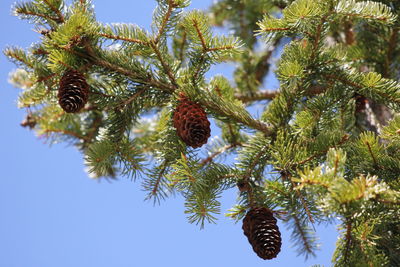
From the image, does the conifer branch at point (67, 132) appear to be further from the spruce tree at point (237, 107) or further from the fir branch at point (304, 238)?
the fir branch at point (304, 238)

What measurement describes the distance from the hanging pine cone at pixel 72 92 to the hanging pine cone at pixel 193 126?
0.38 meters

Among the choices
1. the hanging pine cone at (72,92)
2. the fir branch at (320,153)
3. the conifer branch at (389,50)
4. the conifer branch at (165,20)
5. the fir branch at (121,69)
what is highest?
the conifer branch at (389,50)

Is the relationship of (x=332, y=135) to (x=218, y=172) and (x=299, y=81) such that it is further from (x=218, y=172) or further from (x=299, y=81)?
(x=218, y=172)

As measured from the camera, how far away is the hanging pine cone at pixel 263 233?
165cm

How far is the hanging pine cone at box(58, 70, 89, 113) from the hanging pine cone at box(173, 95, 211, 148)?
1.26 feet

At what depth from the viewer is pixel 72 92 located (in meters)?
1.79

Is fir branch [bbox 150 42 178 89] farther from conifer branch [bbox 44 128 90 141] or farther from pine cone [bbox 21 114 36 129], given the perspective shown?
pine cone [bbox 21 114 36 129]

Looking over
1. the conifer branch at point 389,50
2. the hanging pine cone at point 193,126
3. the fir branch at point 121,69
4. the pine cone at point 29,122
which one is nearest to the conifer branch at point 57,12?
the fir branch at point 121,69

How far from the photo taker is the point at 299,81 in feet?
6.68

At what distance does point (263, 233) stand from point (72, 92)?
0.88 m

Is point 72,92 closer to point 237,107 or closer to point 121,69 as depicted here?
point 121,69

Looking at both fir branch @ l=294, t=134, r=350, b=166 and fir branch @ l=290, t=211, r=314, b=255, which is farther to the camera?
fir branch @ l=290, t=211, r=314, b=255

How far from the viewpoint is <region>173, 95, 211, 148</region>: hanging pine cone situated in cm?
171

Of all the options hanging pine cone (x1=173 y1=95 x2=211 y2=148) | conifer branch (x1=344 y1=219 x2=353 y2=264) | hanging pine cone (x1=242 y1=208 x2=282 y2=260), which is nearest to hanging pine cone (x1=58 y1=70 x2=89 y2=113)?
hanging pine cone (x1=173 y1=95 x2=211 y2=148)
